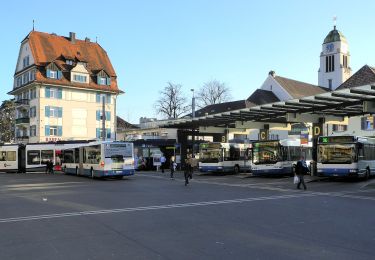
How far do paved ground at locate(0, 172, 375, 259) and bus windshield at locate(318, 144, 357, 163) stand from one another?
10.6 metres

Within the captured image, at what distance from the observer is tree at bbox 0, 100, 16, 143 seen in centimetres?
7294

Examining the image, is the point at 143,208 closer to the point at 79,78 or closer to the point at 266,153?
the point at 266,153

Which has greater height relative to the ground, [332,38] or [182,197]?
[332,38]

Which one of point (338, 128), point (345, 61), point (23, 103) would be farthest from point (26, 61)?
point (345, 61)

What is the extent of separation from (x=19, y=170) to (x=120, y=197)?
103 feet

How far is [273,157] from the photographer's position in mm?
32312

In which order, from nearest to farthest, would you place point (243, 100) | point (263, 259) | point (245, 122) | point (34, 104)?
1. point (263, 259)
2. point (245, 122)
3. point (34, 104)
4. point (243, 100)

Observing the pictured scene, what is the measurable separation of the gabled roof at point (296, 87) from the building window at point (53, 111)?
41.5 metres

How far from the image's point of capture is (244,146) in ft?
128

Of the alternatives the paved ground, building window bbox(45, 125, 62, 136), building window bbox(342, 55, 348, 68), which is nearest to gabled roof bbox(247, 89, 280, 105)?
building window bbox(342, 55, 348, 68)

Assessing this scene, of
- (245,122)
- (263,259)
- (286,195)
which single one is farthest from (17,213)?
(245,122)

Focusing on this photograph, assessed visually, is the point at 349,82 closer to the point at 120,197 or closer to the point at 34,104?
the point at 34,104

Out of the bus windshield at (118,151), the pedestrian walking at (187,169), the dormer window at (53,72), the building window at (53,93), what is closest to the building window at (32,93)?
the building window at (53,93)

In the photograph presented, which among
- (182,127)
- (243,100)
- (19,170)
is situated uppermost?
(243,100)
